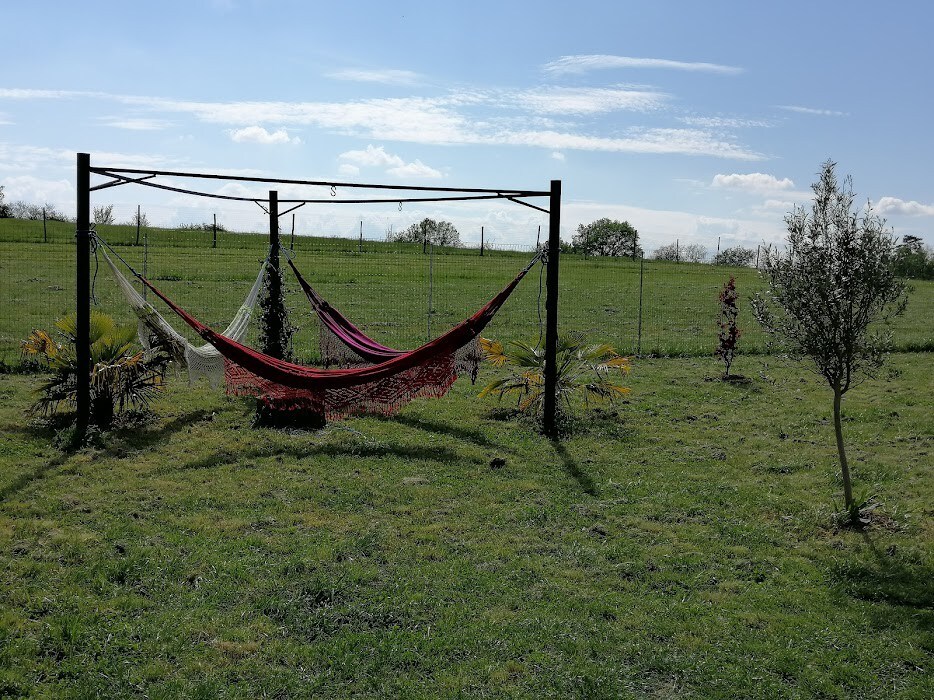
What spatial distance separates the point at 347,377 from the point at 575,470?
1.77 metres

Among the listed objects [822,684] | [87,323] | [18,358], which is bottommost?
[822,684]

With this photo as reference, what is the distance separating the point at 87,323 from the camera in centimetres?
569

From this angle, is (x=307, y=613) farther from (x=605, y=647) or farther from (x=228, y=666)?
(x=605, y=647)

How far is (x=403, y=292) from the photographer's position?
1602cm

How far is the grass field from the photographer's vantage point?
2.91 meters

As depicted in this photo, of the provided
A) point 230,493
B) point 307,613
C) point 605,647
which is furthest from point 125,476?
point 605,647

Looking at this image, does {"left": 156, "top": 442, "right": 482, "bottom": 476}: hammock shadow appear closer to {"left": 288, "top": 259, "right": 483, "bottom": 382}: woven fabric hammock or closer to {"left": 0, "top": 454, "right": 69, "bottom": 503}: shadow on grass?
{"left": 0, "top": 454, "right": 69, "bottom": 503}: shadow on grass

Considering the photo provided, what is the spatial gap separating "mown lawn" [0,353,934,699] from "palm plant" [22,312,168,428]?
30cm

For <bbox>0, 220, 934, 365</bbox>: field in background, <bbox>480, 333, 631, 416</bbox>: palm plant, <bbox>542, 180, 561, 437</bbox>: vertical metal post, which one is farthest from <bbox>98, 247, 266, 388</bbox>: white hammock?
<bbox>542, 180, 561, 437</bbox>: vertical metal post

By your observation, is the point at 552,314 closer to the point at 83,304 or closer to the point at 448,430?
the point at 448,430

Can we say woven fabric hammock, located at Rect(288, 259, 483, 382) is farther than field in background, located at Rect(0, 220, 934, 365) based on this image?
No

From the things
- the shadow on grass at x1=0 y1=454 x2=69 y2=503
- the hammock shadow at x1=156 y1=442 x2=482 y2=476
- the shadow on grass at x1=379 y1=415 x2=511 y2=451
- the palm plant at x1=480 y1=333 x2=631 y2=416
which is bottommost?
the shadow on grass at x1=0 y1=454 x2=69 y2=503

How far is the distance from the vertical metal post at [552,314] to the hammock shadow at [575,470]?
1.00ft

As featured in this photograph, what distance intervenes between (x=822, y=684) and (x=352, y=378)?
12.4 feet
